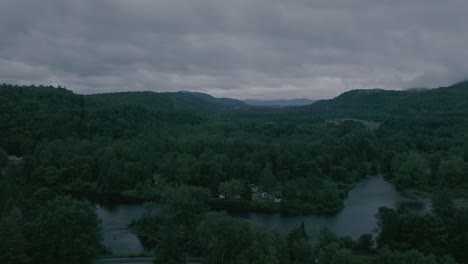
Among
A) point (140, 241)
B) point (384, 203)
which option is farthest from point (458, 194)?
point (140, 241)

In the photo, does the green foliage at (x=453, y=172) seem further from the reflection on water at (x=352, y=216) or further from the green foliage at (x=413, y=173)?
the reflection on water at (x=352, y=216)

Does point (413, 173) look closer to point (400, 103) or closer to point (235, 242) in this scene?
point (235, 242)

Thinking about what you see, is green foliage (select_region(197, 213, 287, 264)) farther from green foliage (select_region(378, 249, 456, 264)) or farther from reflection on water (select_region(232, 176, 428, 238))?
reflection on water (select_region(232, 176, 428, 238))

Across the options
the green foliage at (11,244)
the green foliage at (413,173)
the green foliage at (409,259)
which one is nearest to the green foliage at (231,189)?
the green foliage at (409,259)

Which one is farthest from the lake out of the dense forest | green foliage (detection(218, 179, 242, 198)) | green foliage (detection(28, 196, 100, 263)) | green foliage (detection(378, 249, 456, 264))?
green foliage (detection(378, 249, 456, 264))

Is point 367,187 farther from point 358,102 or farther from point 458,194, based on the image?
point 358,102
